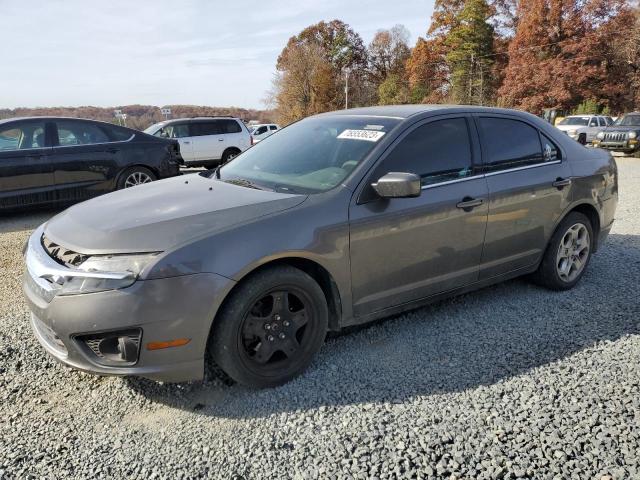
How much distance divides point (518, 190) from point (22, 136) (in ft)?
23.0

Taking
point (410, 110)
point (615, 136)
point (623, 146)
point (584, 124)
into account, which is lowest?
point (623, 146)

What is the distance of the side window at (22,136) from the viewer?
732 centimetres

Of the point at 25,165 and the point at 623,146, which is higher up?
the point at 25,165

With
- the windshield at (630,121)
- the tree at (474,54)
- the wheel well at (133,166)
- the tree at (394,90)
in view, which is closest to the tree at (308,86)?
the tree at (394,90)

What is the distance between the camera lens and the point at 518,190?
3936 mm

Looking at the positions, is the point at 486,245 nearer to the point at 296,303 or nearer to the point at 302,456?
the point at 296,303

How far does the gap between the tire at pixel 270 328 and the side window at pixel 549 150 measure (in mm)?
2499

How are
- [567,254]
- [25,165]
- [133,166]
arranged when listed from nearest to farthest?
[567,254]
[25,165]
[133,166]

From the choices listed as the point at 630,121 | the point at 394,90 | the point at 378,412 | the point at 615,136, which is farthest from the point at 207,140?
the point at 394,90

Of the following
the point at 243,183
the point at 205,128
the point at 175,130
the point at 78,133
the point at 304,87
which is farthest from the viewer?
the point at 304,87

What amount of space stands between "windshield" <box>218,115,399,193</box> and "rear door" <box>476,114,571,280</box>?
3.14 feet

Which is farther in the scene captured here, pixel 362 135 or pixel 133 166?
pixel 133 166

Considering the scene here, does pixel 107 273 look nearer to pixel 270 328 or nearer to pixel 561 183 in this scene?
pixel 270 328

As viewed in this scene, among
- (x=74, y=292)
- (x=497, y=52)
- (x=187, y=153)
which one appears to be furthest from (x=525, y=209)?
(x=497, y=52)
